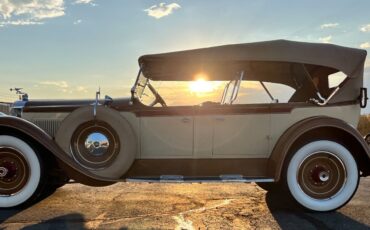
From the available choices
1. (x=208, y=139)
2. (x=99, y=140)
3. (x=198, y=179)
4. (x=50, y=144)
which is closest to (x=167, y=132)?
(x=208, y=139)

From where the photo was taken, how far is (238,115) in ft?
17.1

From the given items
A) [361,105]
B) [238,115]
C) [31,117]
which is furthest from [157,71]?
[361,105]

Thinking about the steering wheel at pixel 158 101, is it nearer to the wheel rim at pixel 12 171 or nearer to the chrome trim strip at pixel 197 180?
the chrome trim strip at pixel 197 180

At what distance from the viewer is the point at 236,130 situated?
5.25 metres

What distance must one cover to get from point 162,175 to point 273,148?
146cm

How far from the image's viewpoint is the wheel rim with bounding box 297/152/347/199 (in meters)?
5.09

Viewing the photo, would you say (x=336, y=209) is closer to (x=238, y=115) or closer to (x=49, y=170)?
(x=238, y=115)

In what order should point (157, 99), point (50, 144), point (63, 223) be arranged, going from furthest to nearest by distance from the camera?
point (157, 99)
point (50, 144)
point (63, 223)

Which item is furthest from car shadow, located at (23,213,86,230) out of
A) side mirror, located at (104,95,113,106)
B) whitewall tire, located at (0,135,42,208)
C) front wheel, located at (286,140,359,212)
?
front wheel, located at (286,140,359,212)

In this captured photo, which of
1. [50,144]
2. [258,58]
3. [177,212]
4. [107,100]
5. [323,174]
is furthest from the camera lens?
[107,100]

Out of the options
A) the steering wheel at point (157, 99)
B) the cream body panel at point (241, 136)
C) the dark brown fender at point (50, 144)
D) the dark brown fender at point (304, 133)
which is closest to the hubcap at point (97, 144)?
the dark brown fender at point (50, 144)

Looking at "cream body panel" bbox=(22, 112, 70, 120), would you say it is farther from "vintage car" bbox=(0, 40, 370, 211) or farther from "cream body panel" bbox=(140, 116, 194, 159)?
"cream body panel" bbox=(140, 116, 194, 159)

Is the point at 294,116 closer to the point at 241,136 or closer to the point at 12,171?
the point at 241,136

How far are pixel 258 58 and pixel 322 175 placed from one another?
5.41 feet
